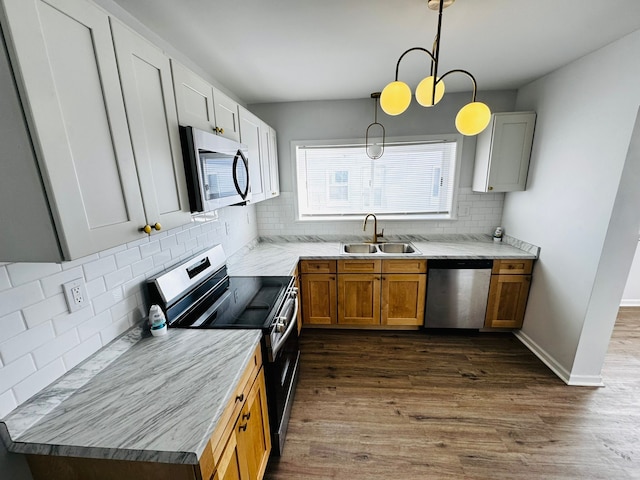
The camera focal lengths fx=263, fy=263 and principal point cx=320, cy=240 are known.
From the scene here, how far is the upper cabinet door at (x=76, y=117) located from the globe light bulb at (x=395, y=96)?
1.06m

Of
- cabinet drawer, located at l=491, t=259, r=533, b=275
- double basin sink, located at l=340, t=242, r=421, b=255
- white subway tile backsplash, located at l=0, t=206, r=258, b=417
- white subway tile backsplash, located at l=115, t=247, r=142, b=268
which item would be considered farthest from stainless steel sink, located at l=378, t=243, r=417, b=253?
white subway tile backsplash, located at l=115, t=247, r=142, b=268


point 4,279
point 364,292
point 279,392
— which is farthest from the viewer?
point 364,292

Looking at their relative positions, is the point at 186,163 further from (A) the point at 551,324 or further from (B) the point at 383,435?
(A) the point at 551,324

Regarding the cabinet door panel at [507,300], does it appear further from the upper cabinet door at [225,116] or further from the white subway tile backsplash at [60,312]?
the white subway tile backsplash at [60,312]

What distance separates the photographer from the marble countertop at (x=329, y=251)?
2.43m

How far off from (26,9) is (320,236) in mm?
2823

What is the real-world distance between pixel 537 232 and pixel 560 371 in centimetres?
121

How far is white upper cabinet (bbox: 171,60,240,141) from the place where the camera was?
1222mm

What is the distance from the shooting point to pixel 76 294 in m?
1.05

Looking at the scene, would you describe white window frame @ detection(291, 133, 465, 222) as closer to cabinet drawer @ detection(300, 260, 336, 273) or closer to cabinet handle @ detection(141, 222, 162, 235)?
cabinet drawer @ detection(300, 260, 336, 273)

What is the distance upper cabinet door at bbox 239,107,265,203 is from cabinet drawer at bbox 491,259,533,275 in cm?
238

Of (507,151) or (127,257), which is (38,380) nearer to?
(127,257)

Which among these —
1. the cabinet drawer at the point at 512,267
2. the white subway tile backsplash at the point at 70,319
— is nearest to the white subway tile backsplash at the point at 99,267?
the white subway tile backsplash at the point at 70,319

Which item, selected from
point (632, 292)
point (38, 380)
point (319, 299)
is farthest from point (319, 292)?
point (632, 292)
